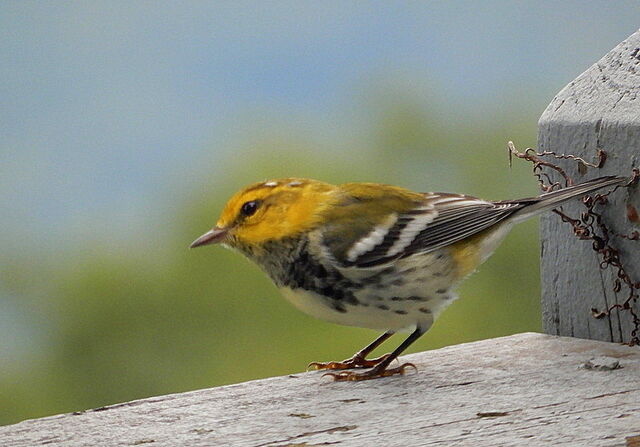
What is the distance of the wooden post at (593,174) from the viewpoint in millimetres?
3117

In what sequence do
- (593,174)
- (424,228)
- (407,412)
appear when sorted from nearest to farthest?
1. (407,412)
2. (593,174)
3. (424,228)

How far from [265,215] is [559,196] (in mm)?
939

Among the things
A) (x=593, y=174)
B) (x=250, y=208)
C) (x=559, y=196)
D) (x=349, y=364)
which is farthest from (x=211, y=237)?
(x=593, y=174)

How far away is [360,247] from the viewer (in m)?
3.21

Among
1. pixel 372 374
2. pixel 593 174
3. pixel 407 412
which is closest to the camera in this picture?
pixel 407 412

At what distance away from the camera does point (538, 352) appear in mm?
3164

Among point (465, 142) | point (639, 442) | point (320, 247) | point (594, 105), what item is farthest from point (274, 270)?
point (465, 142)

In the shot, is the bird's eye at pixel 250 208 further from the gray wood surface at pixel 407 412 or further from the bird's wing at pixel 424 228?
the gray wood surface at pixel 407 412

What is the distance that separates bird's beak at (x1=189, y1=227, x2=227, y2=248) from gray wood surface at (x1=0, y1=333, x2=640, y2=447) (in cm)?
49

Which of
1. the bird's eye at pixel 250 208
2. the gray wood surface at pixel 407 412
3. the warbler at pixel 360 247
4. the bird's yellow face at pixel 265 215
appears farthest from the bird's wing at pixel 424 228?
the gray wood surface at pixel 407 412

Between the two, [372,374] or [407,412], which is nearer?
[407,412]

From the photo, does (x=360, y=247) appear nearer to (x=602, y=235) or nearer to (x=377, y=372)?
(x=377, y=372)

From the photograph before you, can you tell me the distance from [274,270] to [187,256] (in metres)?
3.73

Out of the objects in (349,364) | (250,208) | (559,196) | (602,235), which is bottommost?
(349,364)
